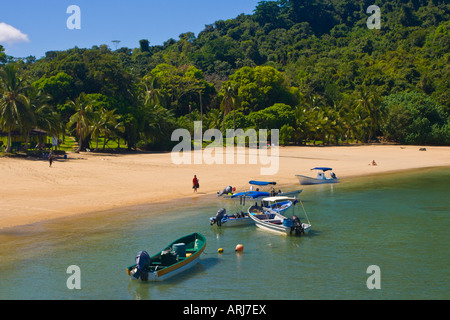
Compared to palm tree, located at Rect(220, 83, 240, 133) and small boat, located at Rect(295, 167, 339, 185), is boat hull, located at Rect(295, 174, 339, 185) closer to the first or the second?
small boat, located at Rect(295, 167, 339, 185)

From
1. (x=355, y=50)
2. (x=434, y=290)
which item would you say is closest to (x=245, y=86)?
(x=355, y=50)

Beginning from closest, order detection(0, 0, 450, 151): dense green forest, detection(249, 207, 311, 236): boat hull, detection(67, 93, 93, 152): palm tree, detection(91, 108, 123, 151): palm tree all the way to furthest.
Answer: detection(249, 207, 311, 236): boat hull → detection(67, 93, 93, 152): palm tree → detection(91, 108, 123, 151): palm tree → detection(0, 0, 450, 151): dense green forest

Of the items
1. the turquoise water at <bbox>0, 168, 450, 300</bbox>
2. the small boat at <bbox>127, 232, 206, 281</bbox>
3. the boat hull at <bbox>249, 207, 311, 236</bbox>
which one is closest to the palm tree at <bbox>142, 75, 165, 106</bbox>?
the turquoise water at <bbox>0, 168, 450, 300</bbox>

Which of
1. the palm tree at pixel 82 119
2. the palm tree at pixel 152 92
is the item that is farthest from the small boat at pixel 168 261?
the palm tree at pixel 152 92

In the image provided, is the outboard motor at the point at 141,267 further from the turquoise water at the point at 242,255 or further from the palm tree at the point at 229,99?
the palm tree at the point at 229,99

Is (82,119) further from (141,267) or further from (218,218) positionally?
(141,267)
